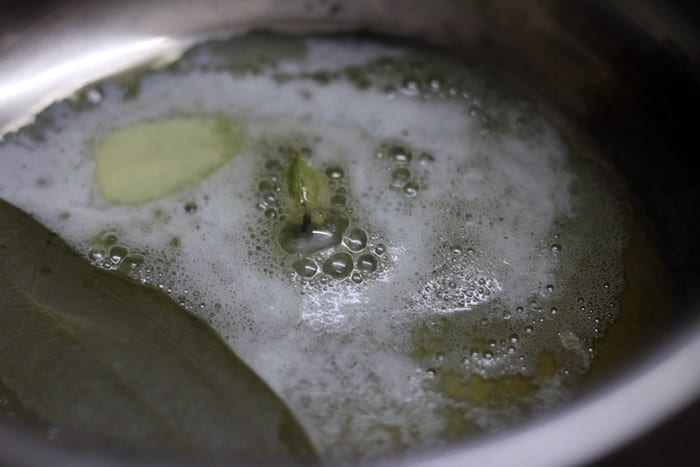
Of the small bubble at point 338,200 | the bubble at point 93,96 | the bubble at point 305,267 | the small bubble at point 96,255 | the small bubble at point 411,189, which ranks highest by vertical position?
the bubble at point 93,96

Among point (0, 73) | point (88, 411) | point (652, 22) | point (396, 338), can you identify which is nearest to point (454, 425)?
point (396, 338)

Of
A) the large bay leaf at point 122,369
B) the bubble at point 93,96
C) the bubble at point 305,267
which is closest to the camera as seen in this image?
the large bay leaf at point 122,369

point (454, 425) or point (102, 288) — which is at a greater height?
point (102, 288)

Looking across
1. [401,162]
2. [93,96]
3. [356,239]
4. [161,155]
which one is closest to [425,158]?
[401,162]

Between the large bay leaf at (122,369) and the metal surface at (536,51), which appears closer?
the large bay leaf at (122,369)

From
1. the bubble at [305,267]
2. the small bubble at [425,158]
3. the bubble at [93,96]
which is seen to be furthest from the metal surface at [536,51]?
the bubble at [305,267]

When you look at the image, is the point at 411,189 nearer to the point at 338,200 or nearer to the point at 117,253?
the point at 338,200

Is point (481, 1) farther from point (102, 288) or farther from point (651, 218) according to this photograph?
point (102, 288)

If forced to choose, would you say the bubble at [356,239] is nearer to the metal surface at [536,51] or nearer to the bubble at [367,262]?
the bubble at [367,262]
